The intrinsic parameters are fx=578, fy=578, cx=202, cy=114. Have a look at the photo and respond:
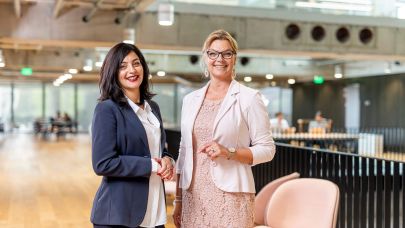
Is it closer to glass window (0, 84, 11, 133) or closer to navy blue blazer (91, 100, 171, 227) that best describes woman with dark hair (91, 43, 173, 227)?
navy blue blazer (91, 100, 171, 227)

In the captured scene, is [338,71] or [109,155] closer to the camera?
[109,155]

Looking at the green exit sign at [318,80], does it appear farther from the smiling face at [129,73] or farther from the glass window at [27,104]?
the smiling face at [129,73]

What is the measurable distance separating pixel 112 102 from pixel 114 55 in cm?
21

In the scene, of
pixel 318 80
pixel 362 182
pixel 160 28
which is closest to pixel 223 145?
pixel 362 182

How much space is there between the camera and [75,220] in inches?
286

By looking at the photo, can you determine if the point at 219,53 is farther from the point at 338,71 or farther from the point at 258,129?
the point at 338,71

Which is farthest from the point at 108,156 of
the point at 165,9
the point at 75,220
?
the point at 165,9

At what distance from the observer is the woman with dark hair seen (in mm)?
2275

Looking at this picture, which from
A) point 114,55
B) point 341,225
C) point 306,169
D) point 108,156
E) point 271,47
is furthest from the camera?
point 271,47

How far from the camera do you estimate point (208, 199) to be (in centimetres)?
245

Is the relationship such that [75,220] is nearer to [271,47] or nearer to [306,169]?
[306,169]

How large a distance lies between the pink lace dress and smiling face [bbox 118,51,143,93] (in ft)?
1.04

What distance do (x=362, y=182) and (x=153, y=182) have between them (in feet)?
10.5

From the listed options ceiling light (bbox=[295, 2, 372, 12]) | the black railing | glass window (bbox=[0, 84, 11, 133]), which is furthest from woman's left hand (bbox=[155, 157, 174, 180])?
glass window (bbox=[0, 84, 11, 133])
